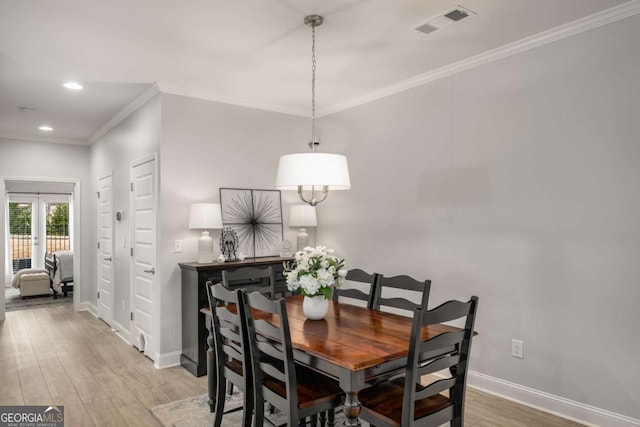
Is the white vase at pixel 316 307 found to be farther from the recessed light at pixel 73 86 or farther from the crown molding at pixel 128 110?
the recessed light at pixel 73 86

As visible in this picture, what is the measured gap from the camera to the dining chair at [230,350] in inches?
88.4

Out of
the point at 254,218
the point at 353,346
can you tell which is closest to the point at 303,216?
the point at 254,218

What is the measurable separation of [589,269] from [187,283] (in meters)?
3.23

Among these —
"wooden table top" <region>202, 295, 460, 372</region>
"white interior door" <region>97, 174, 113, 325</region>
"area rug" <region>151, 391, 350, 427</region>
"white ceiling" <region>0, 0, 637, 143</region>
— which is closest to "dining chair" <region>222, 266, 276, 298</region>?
"wooden table top" <region>202, 295, 460, 372</region>

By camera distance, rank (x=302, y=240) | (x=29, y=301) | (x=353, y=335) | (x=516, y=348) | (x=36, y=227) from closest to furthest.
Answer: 1. (x=353, y=335)
2. (x=516, y=348)
3. (x=302, y=240)
4. (x=29, y=301)
5. (x=36, y=227)

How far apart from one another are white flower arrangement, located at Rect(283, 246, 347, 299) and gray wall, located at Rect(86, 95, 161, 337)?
230cm

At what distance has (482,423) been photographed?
2801 mm

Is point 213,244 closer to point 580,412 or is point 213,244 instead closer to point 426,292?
point 426,292

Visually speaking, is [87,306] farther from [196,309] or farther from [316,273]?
[316,273]

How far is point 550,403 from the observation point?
2.91m

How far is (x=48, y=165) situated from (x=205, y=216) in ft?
13.2

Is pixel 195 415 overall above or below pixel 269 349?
below

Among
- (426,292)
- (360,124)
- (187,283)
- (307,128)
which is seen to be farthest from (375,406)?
(307,128)

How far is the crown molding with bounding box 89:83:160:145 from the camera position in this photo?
4.07 m
